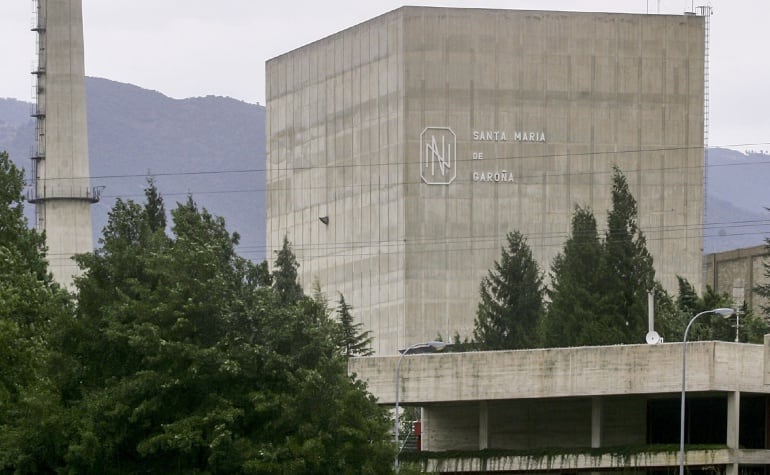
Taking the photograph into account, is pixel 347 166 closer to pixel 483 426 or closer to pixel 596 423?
pixel 483 426

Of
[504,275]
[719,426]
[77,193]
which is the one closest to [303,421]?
[719,426]

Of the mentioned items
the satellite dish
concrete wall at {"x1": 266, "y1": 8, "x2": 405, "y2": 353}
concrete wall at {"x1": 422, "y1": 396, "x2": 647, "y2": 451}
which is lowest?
concrete wall at {"x1": 422, "y1": 396, "x2": 647, "y2": 451}

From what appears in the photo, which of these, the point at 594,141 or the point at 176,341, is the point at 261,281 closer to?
the point at 176,341

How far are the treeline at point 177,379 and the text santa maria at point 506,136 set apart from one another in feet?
250

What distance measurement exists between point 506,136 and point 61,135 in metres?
30.8

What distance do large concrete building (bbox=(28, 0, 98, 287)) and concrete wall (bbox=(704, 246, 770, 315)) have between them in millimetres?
44023

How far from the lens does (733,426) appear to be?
3162 inches

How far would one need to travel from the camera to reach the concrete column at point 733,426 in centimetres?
8025

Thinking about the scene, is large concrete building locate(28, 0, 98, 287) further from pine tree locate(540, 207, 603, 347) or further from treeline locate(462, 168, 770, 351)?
pine tree locate(540, 207, 603, 347)

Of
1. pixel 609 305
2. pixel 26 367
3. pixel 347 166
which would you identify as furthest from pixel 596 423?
pixel 347 166

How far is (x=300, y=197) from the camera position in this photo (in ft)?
515

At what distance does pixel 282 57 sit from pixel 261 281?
3704 inches

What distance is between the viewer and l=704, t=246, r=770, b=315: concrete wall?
13912 cm

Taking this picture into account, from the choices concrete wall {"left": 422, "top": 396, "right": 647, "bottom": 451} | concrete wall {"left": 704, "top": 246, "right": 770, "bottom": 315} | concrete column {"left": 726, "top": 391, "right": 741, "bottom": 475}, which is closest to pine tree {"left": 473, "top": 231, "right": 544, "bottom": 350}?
concrete wall {"left": 422, "top": 396, "right": 647, "bottom": 451}
